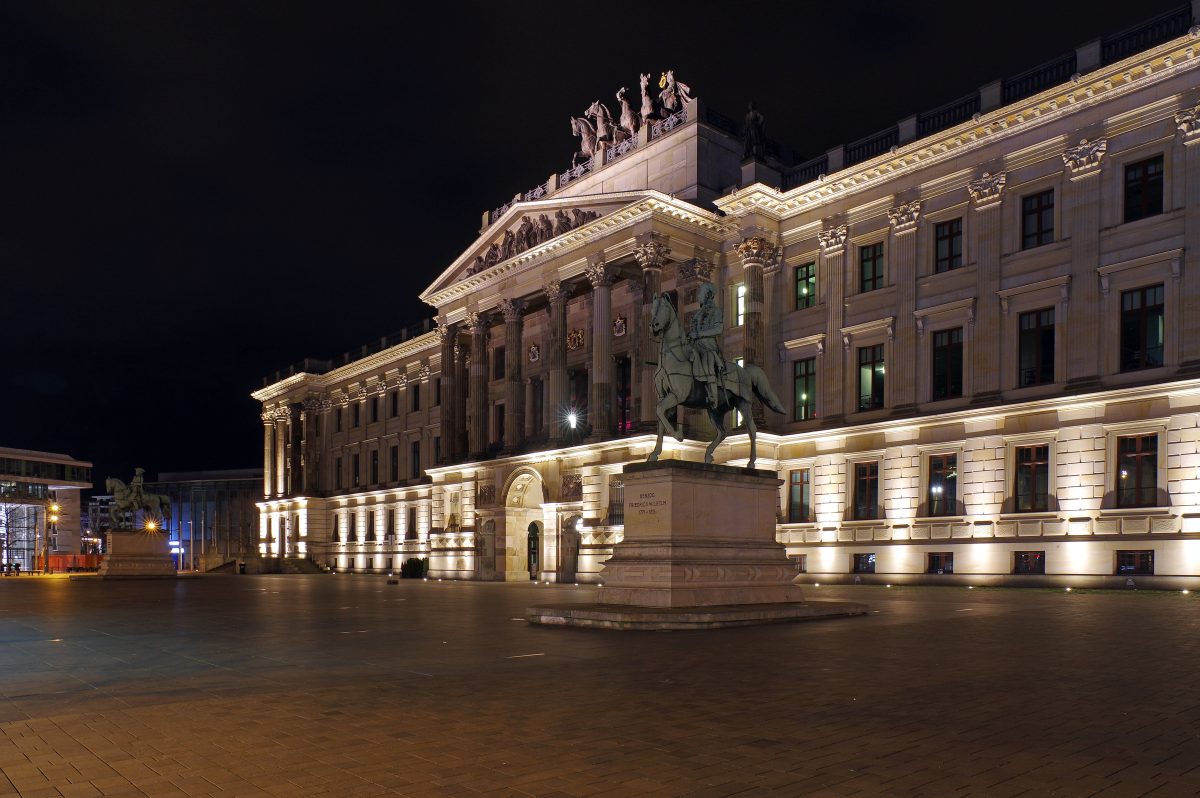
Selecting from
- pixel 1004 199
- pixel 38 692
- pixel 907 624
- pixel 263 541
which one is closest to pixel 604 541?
pixel 1004 199

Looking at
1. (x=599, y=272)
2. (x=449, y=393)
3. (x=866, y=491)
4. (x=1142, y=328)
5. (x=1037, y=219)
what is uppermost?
(x=1037, y=219)

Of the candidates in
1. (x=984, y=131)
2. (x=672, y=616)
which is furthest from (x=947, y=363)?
(x=672, y=616)

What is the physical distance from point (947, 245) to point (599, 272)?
17667 mm

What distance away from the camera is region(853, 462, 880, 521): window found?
4253 centimetres

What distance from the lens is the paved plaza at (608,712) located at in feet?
22.1

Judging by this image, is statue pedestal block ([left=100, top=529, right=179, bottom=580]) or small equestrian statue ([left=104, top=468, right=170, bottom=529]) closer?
statue pedestal block ([left=100, top=529, right=179, bottom=580])

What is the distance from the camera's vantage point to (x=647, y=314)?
47.7 m

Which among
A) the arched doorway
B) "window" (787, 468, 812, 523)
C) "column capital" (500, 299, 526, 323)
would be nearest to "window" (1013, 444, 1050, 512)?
"window" (787, 468, 812, 523)

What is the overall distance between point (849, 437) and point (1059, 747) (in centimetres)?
3705

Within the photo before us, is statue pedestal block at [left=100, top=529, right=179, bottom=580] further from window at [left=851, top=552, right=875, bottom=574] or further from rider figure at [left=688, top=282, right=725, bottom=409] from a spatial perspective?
rider figure at [left=688, top=282, right=725, bottom=409]

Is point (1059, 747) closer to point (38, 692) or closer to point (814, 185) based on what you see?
Answer: point (38, 692)

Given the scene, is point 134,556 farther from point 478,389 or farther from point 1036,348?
point 1036,348

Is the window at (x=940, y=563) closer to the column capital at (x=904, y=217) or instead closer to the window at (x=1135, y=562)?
the window at (x=1135, y=562)

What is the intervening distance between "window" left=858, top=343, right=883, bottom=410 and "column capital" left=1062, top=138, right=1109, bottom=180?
10955 mm
